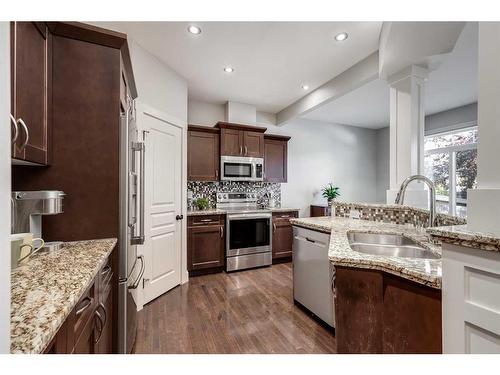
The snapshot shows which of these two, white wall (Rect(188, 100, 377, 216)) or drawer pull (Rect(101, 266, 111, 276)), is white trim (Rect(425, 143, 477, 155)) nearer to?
white wall (Rect(188, 100, 377, 216))

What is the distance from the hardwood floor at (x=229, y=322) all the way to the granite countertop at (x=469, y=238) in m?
1.28

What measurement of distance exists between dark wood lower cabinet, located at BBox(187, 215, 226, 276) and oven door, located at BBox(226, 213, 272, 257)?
0.12 metres

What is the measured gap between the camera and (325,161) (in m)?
5.13

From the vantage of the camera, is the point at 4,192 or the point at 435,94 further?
the point at 435,94

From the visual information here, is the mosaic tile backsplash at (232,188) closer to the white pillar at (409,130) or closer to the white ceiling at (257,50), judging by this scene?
the white ceiling at (257,50)

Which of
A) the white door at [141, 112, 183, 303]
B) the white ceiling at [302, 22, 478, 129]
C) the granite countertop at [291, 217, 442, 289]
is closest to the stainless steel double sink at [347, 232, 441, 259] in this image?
the granite countertop at [291, 217, 442, 289]

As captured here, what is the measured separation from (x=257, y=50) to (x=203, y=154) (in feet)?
5.28

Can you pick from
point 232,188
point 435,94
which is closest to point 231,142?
point 232,188

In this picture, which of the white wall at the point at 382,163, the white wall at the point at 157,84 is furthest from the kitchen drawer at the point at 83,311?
the white wall at the point at 382,163

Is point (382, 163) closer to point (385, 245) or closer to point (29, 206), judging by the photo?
point (385, 245)

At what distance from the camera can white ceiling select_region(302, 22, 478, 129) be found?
8.46 ft
